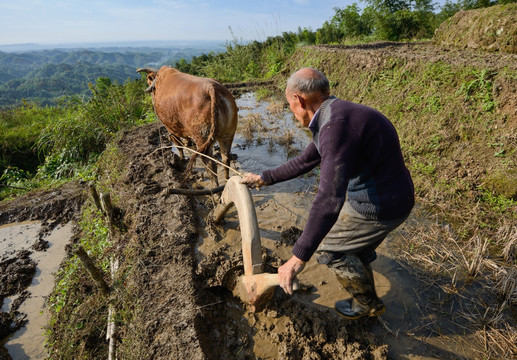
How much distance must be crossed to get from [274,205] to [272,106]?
5069 millimetres

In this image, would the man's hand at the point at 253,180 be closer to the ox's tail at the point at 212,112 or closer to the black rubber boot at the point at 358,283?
the black rubber boot at the point at 358,283

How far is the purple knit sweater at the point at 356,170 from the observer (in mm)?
1483

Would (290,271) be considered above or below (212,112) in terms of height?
below

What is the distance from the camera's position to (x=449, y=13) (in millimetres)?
21672

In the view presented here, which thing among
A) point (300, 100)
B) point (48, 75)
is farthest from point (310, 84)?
point (48, 75)

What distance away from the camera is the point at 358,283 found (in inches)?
76.4

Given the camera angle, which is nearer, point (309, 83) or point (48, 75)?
point (309, 83)

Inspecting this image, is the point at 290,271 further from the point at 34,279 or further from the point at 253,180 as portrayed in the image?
the point at 34,279

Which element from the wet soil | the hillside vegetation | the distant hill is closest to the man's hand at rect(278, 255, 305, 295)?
the wet soil

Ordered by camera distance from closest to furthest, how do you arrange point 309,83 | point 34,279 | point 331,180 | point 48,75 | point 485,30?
point 331,180
point 309,83
point 34,279
point 485,30
point 48,75

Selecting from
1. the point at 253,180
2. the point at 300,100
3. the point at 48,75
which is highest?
the point at 300,100

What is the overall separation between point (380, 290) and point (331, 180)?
172 cm

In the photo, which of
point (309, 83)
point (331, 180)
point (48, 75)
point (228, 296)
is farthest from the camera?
point (48, 75)

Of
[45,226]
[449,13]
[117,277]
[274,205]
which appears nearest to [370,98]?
[274,205]
